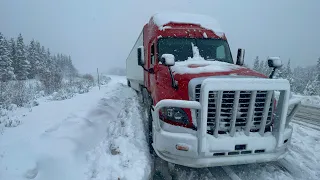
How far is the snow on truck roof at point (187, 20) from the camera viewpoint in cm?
583

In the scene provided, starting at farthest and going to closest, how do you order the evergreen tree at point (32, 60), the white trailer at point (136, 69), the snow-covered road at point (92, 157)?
the evergreen tree at point (32, 60)
the white trailer at point (136, 69)
the snow-covered road at point (92, 157)

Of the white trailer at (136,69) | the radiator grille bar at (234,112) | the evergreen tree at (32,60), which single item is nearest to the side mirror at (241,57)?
the radiator grille bar at (234,112)

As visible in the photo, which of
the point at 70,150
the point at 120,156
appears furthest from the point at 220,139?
the point at 70,150

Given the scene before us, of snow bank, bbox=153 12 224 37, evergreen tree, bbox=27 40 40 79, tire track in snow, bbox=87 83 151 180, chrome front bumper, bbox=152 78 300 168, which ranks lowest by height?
evergreen tree, bbox=27 40 40 79

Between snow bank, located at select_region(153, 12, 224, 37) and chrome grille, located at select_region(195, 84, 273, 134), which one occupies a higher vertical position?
snow bank, located at select_region(153, 12, 224, 37)

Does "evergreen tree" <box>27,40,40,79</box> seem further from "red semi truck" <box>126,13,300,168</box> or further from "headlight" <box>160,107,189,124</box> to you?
"red semi truck" <box>126,13,300,168</box>

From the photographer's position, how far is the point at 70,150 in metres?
3.68

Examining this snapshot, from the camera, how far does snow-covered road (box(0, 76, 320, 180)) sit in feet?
10.2

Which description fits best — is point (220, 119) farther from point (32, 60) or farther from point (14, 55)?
point (32, 60)

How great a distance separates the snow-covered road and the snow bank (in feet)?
10.3

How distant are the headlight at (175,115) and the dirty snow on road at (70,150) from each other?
37.9 inches

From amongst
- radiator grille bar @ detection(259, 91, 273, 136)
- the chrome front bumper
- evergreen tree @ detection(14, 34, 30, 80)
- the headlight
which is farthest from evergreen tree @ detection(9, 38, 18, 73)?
radiator grille bar @ detection(259, 91, 273, 136)

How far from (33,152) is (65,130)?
48.0 inches

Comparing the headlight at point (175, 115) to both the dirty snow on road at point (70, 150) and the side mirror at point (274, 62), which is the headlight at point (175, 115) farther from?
the side mirror at point (274, 62)
